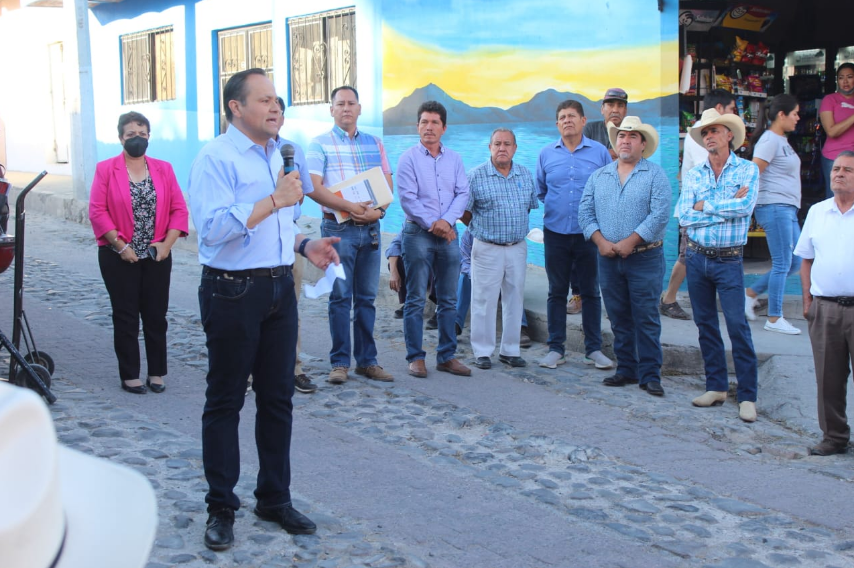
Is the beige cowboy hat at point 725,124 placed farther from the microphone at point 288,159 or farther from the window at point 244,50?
the window at point 244,50

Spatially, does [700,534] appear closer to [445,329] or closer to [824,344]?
[824,344]

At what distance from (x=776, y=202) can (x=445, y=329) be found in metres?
3.27

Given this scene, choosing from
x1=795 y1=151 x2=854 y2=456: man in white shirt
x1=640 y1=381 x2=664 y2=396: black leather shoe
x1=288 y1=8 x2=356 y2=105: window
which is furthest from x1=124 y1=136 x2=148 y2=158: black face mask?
x1=288 y1=8 x2=356 y2=105: window

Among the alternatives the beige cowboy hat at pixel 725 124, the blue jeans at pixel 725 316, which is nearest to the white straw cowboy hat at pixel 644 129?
the beige cowboy hat at pixel 725 124

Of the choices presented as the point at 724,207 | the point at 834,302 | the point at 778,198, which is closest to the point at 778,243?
the point at 778,198

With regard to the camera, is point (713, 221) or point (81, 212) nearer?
point (713, 221)

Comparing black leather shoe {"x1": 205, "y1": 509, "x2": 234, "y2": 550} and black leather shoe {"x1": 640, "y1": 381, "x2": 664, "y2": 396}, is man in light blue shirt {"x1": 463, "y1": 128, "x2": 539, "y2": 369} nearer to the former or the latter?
black leather shoe {"x1": 640, "y1": 381, "x2": 664, "y2": 396}

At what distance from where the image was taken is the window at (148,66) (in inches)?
689

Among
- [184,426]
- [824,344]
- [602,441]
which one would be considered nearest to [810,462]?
[824,344]

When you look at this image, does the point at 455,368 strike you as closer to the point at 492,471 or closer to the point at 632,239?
the point at 632,239

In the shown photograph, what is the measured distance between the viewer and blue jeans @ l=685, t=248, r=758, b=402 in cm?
641

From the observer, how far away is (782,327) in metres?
8.28

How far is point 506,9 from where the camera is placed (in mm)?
10977

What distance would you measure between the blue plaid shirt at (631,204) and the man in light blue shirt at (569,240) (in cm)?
53
